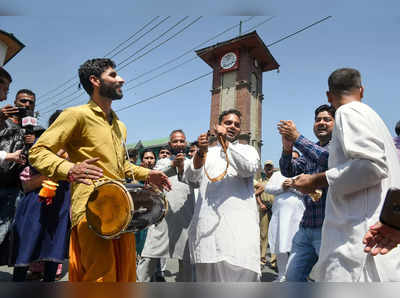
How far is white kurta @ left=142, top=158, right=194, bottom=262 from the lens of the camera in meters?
3.79

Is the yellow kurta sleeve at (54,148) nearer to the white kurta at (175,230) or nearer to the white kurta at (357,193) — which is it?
the white kurta at (357,193)

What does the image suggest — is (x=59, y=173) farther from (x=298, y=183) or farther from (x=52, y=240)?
(x=52, y=240)

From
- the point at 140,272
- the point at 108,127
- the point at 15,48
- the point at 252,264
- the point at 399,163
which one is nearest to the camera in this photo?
the point at 399,163

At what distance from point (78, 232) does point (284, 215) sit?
10.7 feet

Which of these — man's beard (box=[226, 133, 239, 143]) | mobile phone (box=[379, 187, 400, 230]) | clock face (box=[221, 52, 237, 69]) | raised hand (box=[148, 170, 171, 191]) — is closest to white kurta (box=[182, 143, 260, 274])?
man's beard (box=[226, 133, 239, 143])

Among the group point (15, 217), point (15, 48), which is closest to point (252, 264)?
point (15, 217)

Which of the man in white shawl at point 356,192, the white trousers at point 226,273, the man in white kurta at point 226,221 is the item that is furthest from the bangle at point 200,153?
the man in white shawl at point 356,192

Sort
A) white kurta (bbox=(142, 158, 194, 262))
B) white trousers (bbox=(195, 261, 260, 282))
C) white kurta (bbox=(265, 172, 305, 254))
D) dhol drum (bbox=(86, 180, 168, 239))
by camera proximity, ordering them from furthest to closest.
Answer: white kurta (bbox=(265, 172, 305, 254)) → white kurta (bbox=(142, 158, 194, 262)) → white trousers (bbox=(195, 261, 260, 282)) → dhol drum (bbox=(86, 180, 168, 239))

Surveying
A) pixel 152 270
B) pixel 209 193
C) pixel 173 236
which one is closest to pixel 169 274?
pixel 152 270

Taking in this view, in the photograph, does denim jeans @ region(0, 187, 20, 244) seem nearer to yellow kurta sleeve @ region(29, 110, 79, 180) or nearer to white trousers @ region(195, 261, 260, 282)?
yellow kurta sleeve @ region(29, 110, 79, 180)

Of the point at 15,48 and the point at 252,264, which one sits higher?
the point at 15,48

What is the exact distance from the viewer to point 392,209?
131 centimetres

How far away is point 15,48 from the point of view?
447 inches

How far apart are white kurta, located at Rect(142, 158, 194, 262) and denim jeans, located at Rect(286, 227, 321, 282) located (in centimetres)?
151
